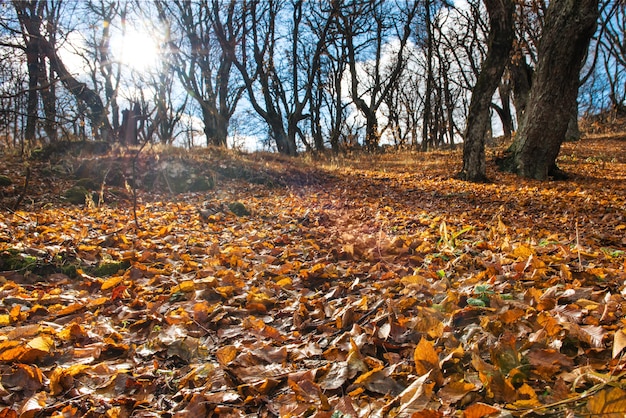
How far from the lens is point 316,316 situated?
2.00 metres

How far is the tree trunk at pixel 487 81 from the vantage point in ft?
19.1

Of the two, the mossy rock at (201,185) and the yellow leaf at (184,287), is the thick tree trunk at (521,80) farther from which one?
the yellow leaf at (184,287)

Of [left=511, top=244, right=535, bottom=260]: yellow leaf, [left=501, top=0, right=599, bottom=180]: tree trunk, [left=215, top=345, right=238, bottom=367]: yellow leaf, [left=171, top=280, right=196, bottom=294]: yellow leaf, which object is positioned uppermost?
[left=501, top=0, right=599, bottom=180]: tree trunk

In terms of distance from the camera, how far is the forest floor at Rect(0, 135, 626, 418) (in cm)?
121

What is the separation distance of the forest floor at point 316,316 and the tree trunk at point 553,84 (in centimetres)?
225

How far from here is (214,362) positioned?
5.33 ft

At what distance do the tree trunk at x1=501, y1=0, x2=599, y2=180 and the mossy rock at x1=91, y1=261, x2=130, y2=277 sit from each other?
21.0ft

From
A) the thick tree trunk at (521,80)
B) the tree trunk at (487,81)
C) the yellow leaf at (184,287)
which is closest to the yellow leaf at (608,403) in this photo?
the yellow leaf at (184,287)

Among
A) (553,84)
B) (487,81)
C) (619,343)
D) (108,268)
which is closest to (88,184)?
(108,268)

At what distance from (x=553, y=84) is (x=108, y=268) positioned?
21.8 feet

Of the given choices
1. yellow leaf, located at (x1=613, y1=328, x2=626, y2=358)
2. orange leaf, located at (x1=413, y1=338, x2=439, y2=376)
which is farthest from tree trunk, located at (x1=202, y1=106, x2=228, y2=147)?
yellow leaf, located at (x1=613, y1=328, x2=626, y2=358)

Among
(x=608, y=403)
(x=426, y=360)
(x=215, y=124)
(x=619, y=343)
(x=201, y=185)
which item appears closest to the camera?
(x=608, y=403)

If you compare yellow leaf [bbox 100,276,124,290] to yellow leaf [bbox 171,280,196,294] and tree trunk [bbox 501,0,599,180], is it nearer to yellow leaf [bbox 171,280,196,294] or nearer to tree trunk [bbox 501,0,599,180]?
yellow leaf [bbox 171,280,196,294]

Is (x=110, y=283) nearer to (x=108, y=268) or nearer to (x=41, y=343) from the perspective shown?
(x=108, y=268)
